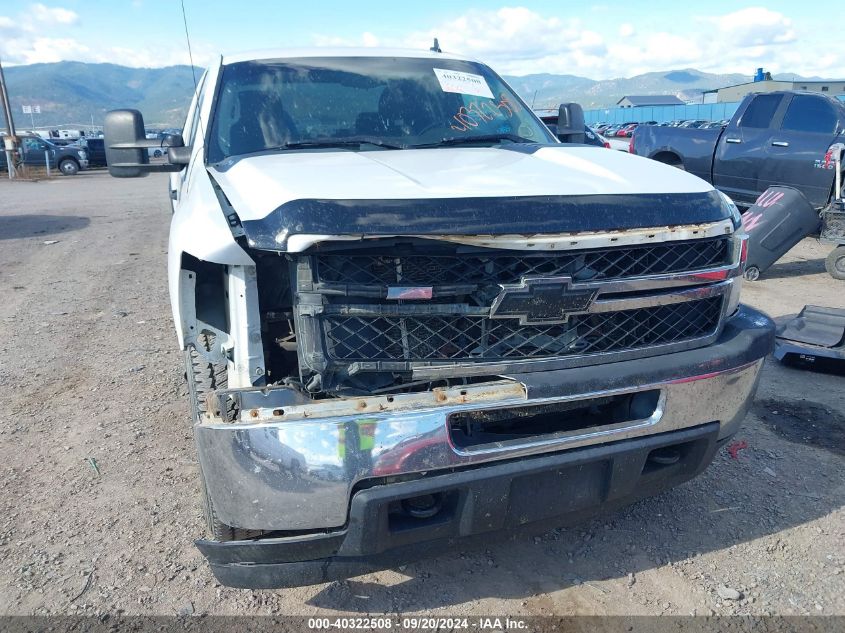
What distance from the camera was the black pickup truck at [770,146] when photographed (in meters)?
8.18

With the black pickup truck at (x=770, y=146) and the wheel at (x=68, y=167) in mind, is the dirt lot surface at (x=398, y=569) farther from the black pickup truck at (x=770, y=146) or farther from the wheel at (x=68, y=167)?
the wheel at (x=68, y=167)

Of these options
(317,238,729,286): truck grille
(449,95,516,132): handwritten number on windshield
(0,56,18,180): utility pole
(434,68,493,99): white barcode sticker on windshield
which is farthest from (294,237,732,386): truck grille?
(0,56,18,180): utility pole

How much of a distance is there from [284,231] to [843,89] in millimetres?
44929

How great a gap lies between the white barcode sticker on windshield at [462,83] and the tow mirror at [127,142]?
1.50 meters

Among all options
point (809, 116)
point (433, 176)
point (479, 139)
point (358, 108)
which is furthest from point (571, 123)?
point (809, 116)

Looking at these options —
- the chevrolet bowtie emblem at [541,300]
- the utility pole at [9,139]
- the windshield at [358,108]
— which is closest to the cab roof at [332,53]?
the windshield at [358,108]

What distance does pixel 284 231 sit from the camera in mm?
1934

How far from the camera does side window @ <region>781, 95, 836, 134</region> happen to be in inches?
328

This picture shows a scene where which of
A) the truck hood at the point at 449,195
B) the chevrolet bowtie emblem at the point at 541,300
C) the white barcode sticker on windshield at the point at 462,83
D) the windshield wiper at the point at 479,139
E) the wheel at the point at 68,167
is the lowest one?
the wheel at the point at 68,167

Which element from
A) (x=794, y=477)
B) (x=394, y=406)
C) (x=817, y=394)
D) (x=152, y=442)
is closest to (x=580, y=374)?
(x=394, y=406)

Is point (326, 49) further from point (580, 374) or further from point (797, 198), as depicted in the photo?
point (797, 198)

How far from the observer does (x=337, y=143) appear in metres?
3.19

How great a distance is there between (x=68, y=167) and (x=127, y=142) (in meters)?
26.2

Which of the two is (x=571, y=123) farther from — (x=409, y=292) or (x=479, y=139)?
(x=409, y=292)
